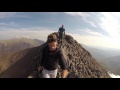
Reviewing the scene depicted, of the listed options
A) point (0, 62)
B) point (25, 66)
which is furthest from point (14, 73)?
point (0, 62)

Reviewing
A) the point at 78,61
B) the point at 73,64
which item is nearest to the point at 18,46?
the point at 78,61

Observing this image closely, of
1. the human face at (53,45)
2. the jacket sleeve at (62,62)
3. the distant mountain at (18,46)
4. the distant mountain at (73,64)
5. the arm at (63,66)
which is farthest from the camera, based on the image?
the distant mountain at (18,46)

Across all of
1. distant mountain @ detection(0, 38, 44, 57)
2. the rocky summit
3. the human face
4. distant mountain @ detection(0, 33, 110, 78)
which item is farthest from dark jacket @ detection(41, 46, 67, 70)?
distant mountain @ detection(0, 38, 44, 57)

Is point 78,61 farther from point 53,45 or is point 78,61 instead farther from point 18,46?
point 18,46

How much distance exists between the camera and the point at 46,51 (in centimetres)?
421

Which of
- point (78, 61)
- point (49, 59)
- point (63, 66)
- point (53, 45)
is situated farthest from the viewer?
point (78, 61)

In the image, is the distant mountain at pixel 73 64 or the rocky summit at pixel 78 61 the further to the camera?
the distant mountain at pixel 73 64

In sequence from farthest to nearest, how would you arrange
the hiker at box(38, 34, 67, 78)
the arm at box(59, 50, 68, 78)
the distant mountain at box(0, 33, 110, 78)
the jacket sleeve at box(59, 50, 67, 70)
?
1. the distant mountain at box(0, 33, 110, 78)
2. the hiker at box(38, 34, 67, 78)
3. the jacket sleeve at box(59, 50, 67, 70)
4. the arm at box(59, 50, 68, 78)

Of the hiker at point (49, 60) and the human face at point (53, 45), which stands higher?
the human face at point (53, 45)

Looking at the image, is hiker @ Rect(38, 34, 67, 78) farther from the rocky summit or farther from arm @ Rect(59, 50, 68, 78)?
the rocky summit

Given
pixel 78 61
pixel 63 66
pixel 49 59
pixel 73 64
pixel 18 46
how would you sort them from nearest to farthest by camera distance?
pixel 63 66 < pixel 49 59 < pixel 73 64 < pixel 78 61 < pixel 18 46

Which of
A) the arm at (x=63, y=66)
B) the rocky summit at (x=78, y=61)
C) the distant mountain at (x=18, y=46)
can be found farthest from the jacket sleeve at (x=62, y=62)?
the distant mountain at (x=18, y=46)

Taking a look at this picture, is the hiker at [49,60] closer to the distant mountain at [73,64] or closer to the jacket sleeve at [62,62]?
the jacket sleeve at [62,62]
